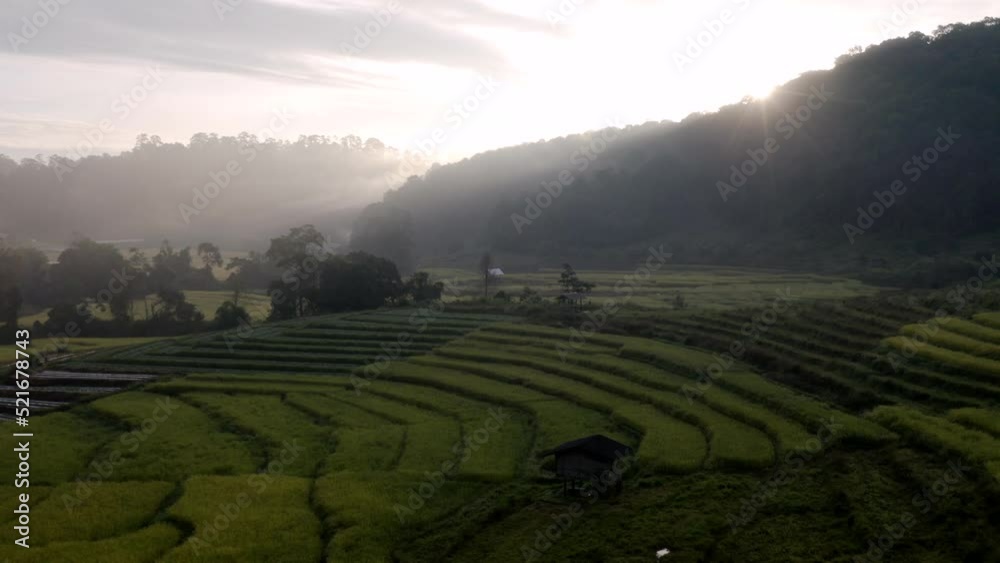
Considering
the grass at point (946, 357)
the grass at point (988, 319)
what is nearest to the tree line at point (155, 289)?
the grass at point (946, 357)

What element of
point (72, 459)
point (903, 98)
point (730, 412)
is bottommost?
point (72, 459)

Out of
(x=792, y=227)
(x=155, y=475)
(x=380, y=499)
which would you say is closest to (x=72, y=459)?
(x=155, y=475)

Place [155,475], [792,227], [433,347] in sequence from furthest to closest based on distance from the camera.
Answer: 1. [792,227]
2. [433,347]
3. [155,475]

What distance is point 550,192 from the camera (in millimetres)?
115750

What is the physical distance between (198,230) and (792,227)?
370 ft

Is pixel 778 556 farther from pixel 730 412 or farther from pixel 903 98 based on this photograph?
pixel 903 98
